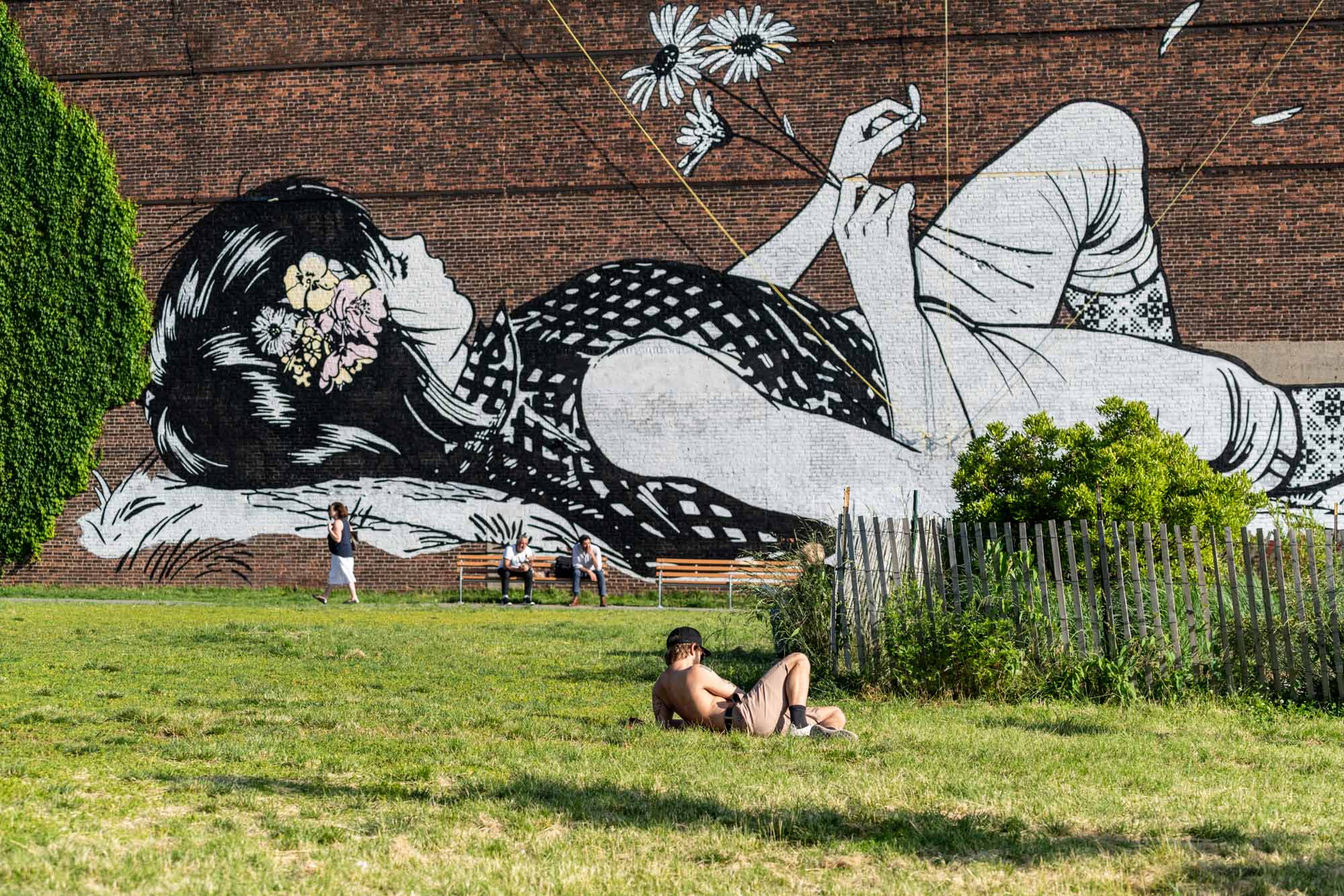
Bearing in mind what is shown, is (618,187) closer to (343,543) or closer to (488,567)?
(488,567)

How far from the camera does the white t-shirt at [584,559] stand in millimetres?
22516

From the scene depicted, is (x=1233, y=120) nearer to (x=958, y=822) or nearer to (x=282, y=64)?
(x=282, y=64)

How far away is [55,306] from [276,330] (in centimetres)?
394

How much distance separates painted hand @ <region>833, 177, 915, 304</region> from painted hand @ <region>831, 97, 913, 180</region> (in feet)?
0.98

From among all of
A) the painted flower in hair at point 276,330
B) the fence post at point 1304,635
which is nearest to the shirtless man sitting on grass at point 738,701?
the fence post at point 1304,635

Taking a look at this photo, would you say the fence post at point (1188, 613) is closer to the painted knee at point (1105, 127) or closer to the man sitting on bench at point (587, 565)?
the man sitting on bench at point (587, 565)

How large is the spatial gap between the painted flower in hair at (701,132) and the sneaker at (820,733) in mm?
16306

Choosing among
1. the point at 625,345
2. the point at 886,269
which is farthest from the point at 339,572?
the point at 886,269

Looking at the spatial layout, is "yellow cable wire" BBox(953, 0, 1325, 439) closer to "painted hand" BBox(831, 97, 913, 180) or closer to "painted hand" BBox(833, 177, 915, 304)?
"painted hand" BBox(833, 177, 915, 304)

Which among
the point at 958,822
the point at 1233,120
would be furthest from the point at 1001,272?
the point at 958,822

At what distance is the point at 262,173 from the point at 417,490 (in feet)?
20.7

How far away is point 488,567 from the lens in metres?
23.3

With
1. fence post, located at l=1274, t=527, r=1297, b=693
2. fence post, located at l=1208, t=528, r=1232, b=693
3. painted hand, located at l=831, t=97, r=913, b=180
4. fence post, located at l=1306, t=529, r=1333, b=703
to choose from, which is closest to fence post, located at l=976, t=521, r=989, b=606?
fence post, located at l=1208, t=528, r=1232, b=693

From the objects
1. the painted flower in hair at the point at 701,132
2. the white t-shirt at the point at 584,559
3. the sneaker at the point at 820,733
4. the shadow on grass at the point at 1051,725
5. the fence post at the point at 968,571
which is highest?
the painted flower in hair at the point at 701,132
